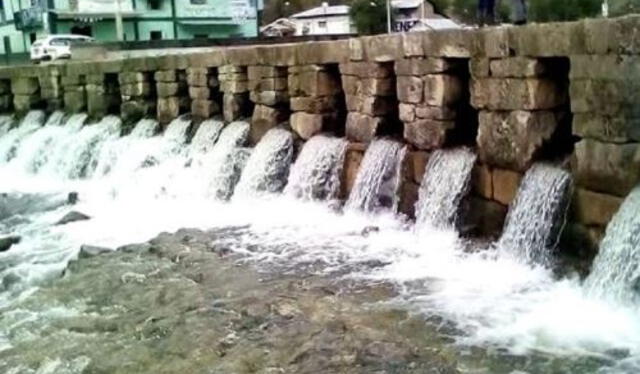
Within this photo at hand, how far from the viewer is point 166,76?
16.0 metres

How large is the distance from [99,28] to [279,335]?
36799 mm

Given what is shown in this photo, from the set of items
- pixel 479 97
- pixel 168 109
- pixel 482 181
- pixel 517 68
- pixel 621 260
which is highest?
pixel 517 68

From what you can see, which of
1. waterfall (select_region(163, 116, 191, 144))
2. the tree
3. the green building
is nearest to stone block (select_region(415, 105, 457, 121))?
waterfall (select_region(163, 116, 191, 144))

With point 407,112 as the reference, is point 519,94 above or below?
above

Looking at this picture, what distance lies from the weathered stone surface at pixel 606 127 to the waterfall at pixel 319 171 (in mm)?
4152

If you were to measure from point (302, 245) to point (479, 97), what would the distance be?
2.62 metres

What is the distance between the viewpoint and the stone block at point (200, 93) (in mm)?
14875

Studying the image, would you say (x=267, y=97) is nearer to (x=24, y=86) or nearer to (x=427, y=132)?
(x=427, y=132)

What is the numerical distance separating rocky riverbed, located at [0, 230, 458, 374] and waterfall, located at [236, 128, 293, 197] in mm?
3093

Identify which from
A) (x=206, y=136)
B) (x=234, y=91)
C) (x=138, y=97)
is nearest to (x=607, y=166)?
(x=234, y=91)

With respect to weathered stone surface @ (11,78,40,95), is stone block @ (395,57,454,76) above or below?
above

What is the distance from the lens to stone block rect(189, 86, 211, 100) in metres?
14.9

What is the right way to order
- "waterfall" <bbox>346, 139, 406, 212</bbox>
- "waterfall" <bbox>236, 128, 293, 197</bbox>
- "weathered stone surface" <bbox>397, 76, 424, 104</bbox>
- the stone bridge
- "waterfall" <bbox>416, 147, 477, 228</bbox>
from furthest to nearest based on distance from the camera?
"waterfall" <bbox>236, 128, 293, 197</bbox> < "waterfall" <bbox>346, 139, 406, 212</bbox> < "weathered stone surface" <bbox>397, 76, 424, 104</bbox> < "waterfall" <bbox>416, 147, 477, 228</bbox> < the stone bridge

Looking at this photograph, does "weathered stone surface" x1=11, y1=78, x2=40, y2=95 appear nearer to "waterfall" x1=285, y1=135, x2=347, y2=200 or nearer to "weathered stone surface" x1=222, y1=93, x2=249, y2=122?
"weathered stone surface" x1=222, y1=93, x2=249, y2=122
